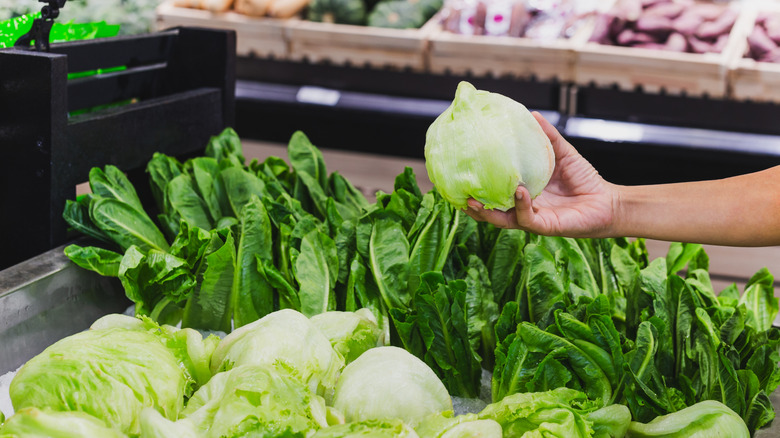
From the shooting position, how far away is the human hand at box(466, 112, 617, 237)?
1682 millimetres

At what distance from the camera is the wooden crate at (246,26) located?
4336 millimetres

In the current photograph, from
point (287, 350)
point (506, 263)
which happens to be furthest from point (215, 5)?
point (287, 350)

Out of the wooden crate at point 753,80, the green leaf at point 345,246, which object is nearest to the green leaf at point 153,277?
the green leaf at point 345,246

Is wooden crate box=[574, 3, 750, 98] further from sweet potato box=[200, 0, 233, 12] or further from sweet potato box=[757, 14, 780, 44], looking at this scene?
sweet potato box=[200, 0, 233, 12]

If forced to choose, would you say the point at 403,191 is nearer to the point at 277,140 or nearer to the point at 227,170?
the point at 227,170

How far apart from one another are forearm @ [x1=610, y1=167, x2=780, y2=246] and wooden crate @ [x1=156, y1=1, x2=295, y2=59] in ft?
9.72

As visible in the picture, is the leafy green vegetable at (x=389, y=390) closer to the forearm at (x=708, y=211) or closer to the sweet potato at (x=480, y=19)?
the forearm at (x=708, y=211)

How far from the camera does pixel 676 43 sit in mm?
3980

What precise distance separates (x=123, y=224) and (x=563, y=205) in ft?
3.72

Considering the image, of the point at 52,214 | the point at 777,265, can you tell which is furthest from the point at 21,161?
the point at 777,265

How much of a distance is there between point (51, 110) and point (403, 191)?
92 centimetres

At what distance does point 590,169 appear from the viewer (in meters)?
1.84

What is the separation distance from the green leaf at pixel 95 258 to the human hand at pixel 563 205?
0.91 meters

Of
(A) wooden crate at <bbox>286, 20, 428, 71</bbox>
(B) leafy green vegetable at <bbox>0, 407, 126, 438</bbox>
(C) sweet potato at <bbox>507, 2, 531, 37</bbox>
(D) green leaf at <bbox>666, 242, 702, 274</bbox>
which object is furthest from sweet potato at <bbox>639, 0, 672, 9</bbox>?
(B) leafy green vegetable at <bbox>0, 407, 126, 438</bbox>
